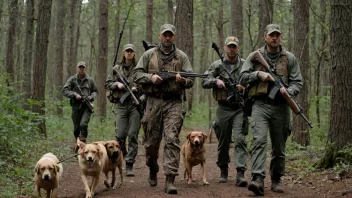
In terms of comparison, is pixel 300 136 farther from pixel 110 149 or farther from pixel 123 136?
pixel 110 149

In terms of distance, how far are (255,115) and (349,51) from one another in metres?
2.38

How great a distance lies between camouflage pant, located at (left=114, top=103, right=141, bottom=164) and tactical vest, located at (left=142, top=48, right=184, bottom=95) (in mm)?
2032

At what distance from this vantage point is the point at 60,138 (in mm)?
15430

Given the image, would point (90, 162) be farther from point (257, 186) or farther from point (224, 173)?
point (257, 186)

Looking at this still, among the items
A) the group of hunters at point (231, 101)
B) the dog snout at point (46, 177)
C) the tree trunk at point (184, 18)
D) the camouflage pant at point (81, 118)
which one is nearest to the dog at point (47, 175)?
the dog snout at point (46, 177)

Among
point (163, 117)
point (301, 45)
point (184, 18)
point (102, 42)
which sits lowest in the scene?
point (163, 117)

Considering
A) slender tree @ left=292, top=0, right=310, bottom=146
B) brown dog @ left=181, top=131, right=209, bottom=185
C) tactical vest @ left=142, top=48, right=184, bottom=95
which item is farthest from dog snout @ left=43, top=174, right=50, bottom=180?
slender tree @ left=292, top=0, right=310, bottom=146

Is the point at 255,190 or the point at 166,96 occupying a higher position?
the point at 166,96

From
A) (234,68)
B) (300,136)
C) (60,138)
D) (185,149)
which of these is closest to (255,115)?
(234,68)

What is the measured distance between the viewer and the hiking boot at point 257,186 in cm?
641

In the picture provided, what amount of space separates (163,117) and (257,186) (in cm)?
196

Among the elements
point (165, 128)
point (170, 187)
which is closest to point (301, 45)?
point (165, 128)

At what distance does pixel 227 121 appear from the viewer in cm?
792

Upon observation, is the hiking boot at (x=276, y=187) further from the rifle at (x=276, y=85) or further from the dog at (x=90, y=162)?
the dog at (x=90, y=162)
